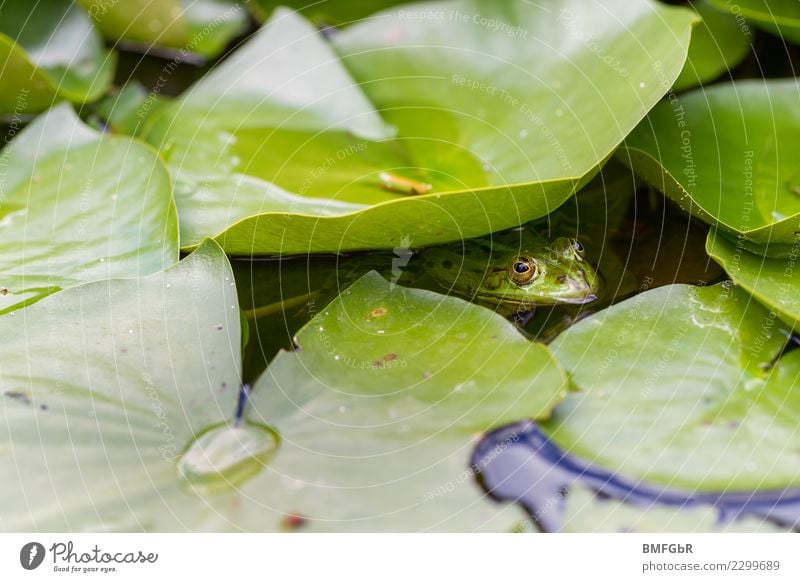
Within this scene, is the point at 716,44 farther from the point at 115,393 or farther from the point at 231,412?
the point at 115,393

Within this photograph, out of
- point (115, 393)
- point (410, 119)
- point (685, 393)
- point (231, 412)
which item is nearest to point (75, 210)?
point (115, 393)

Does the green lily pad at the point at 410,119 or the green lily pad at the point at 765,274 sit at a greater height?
the green lily pad at the point at 410,119

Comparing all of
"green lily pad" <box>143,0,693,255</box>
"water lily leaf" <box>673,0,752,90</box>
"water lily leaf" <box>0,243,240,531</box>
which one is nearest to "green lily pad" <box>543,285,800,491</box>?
"green lily pad" <box>143,0,693,255</box>

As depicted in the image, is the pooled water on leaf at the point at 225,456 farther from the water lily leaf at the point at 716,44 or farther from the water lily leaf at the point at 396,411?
the water lily leaf at the point at 716,44

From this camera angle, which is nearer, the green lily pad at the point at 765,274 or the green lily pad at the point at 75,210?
the green lily pad at the point at 765,274

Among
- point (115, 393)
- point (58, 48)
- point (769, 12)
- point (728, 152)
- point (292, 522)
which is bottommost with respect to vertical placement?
point (292, 522)

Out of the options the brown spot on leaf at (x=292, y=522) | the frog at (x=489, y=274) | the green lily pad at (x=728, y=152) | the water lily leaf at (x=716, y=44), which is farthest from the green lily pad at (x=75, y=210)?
the water lily leaf at (x=716, y=44)
